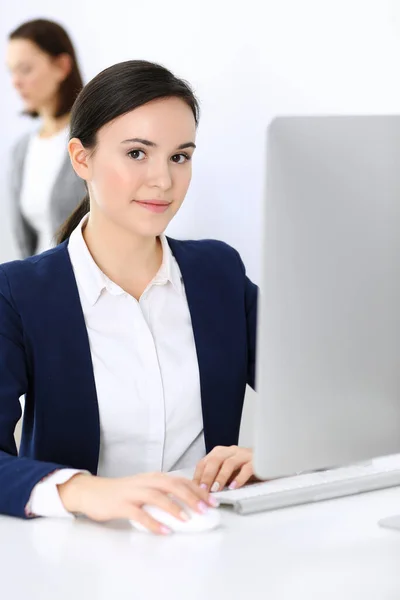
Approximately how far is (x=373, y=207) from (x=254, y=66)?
2.51 meters

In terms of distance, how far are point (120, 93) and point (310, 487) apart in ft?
2.70

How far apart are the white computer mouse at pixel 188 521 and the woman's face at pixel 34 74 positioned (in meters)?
3.16

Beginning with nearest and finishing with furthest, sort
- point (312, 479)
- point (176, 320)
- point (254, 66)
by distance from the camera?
point (312, 479) < point (176, 320) < point (254, 66)

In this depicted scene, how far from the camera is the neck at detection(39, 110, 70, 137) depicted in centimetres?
425

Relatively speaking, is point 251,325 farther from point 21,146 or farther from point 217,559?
point 21,146

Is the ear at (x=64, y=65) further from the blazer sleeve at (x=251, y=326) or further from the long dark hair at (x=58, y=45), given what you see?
the blazer sleeve at (x=251, y=326)

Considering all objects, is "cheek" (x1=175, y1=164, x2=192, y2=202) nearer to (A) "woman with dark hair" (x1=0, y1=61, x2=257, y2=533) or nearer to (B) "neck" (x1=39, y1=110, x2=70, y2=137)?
(A) "woman with dark hair" (x1=0, y1=61, x2=257, y2=533)

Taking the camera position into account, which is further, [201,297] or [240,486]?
[201,297]

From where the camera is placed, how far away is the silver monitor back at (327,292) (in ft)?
3.84

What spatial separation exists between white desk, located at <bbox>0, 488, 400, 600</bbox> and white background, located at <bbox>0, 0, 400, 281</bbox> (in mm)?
2065

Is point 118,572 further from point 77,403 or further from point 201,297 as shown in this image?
point 201,297

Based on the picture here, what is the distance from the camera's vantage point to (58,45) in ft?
14.2

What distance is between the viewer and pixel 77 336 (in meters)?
1.88

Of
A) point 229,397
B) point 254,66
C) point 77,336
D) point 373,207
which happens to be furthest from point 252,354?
point 254,66
